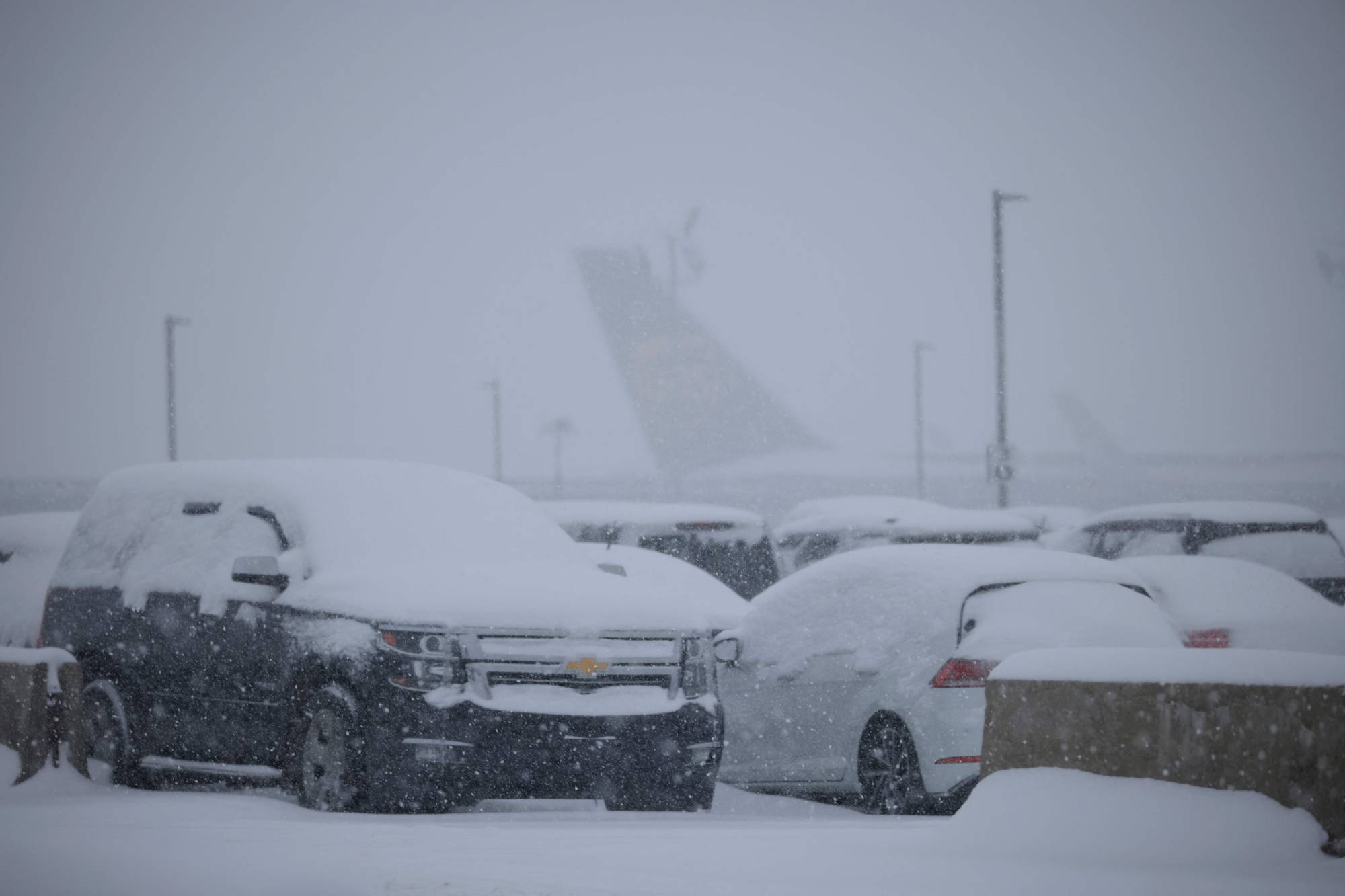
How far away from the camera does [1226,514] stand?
49.7 feet

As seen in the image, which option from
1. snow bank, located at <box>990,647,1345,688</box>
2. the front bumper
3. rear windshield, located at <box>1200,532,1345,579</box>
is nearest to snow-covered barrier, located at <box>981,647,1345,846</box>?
snow bank, located at <box>990,647,1345,688</box>

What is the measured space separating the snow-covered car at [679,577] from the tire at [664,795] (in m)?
3.61

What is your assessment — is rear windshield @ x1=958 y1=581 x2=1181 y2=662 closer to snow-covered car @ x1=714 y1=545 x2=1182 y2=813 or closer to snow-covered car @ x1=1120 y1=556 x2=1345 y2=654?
snow-covered car @ x1=714 y1=545 x2=1182 y2=813

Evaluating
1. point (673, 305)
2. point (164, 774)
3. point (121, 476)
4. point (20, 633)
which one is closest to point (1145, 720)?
point (164, 774)

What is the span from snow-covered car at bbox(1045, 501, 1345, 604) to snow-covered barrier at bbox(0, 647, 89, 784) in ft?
28.5

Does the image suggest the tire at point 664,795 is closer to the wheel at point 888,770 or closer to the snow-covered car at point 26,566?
the wheel at point 888,770

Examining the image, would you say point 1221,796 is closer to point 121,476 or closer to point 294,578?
point 294,578

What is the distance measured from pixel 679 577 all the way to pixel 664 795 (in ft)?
17.6

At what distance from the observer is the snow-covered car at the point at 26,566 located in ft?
41.5

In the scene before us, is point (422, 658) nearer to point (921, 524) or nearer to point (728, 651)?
point (728, 651)

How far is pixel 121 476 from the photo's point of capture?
1034 centimetres

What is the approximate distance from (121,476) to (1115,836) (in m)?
6.93

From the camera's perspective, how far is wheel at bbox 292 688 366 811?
24.3 ft

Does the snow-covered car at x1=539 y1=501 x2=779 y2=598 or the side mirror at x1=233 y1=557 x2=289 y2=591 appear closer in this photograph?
the side mirror at x1=233 y1=557 x2=289 y2=591
